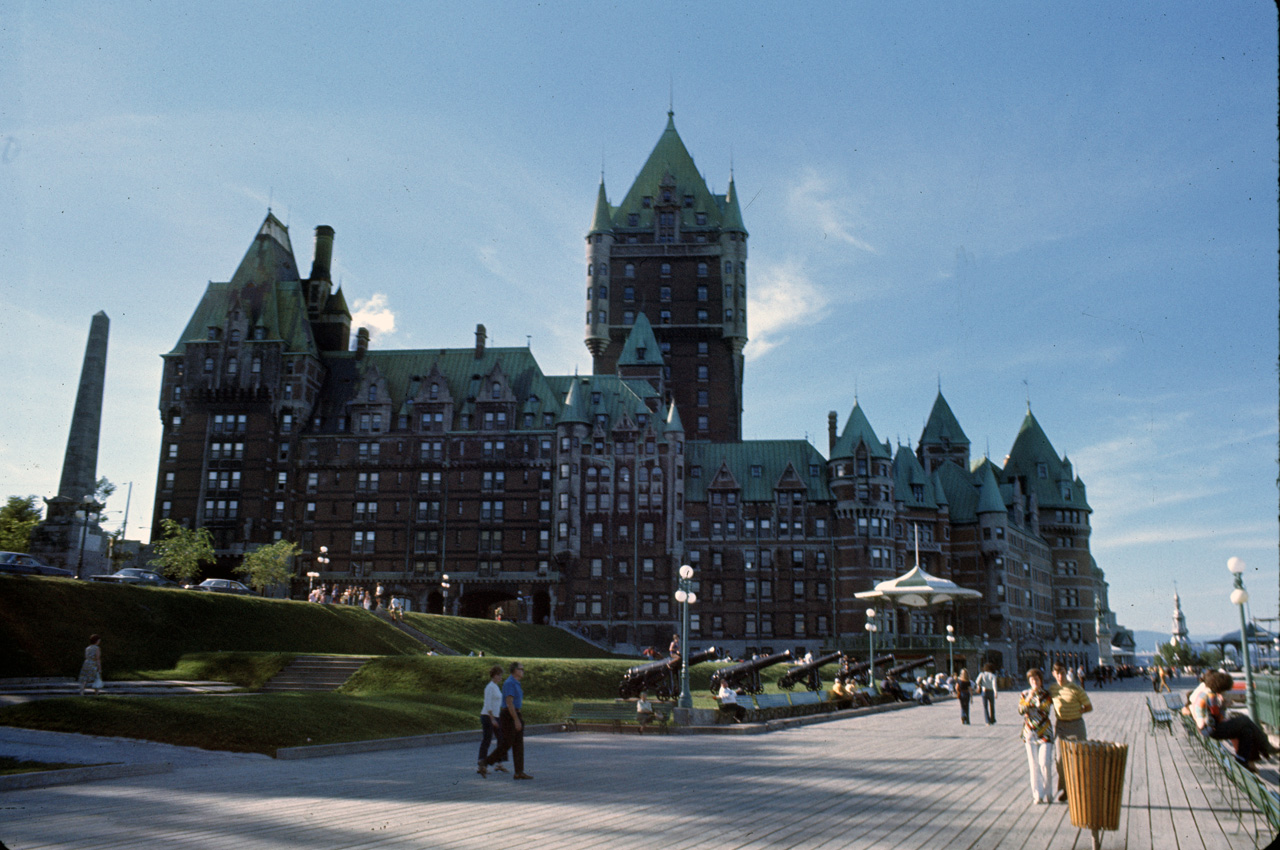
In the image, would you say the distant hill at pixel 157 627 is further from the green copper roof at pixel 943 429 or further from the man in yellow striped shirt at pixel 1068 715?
the green copper roof at pixel 943 429

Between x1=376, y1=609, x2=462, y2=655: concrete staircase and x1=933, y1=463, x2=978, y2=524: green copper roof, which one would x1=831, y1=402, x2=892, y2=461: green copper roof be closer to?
x1=933, y1=463, x2=978, y2=524: green copper roof

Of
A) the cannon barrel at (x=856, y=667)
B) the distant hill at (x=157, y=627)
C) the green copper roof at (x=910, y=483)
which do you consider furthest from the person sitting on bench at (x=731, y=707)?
the green copper roof at (x=910, y=483)

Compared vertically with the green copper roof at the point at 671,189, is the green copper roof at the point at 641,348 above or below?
below

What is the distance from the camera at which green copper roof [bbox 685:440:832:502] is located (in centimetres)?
9331

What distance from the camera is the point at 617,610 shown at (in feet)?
289

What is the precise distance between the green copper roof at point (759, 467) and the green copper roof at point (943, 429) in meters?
23.0

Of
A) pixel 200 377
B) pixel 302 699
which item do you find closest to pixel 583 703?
pixel 302 699

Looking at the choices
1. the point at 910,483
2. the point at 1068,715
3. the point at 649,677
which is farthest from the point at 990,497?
the point at 1068,715

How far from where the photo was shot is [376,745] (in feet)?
75.5

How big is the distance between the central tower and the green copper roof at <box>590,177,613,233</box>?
0.11m

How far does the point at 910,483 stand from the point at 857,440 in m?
9.54

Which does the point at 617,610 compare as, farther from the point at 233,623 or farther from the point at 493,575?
the point at 233,623

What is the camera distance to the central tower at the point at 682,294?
106 meters

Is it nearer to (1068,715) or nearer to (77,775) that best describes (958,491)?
(1068,715)
